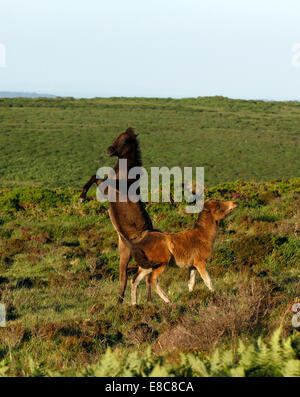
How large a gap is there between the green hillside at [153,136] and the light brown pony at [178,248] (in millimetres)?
27419

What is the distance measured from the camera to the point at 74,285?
9914 mm

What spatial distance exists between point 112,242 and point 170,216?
3124mm

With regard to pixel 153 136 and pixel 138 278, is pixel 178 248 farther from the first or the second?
pixel 153 136

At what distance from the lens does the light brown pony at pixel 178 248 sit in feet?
23.8

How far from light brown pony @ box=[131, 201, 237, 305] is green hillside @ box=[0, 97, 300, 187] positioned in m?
27.4

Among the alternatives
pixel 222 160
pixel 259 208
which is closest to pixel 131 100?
pixel 222 160

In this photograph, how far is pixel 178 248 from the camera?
7.36 metres

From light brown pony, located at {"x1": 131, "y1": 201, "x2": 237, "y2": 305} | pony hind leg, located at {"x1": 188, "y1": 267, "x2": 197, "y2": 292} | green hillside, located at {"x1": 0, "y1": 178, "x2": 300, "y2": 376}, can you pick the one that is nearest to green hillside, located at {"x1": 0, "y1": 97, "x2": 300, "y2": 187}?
green hillside, located at {"x1": 0, "y1": 178, "x2": 300, "y2": 376}

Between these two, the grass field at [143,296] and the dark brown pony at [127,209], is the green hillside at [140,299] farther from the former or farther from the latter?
the dark brown pony at [127,209]

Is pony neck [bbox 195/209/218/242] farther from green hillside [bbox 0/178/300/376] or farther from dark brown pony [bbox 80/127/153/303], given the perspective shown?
green hillside [bbox 0/178/300/376]

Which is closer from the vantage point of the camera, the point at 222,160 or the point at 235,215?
the point at 235,215

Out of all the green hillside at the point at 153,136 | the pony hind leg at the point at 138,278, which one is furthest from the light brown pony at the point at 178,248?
the green hillside at the point at 153,136
